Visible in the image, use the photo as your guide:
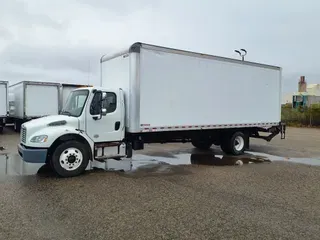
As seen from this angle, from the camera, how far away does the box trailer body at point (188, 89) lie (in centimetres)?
909

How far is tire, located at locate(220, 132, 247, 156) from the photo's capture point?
40.1 feet

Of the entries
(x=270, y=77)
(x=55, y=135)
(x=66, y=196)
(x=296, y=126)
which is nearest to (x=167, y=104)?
(x=55, y=135)

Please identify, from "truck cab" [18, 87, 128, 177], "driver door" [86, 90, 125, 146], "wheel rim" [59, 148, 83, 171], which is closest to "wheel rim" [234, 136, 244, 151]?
"truck cab" [18, 87, 128, 177]

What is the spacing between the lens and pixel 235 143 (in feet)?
40.8

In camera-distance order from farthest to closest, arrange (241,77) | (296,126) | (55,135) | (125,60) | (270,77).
→ (296,126), (270,77), (241,77), (125,60), (55,135)

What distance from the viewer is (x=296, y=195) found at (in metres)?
6.57

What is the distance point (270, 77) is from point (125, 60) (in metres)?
6.88

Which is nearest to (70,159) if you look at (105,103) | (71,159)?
(71,159)

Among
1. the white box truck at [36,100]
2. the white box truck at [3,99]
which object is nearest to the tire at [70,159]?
the white box truck at [36,100]

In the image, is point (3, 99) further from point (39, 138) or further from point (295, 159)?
point (295, 159)

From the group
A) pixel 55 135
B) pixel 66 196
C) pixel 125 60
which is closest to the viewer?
pixel 66 196

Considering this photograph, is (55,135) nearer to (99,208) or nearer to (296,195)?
(99,208)

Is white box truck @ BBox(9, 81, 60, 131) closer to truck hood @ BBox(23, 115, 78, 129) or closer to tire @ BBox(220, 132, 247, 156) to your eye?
tire @ BBox(220, 132, 247, 156)

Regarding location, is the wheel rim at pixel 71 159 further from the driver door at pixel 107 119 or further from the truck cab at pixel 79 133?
the driver door at pixel 107 119
